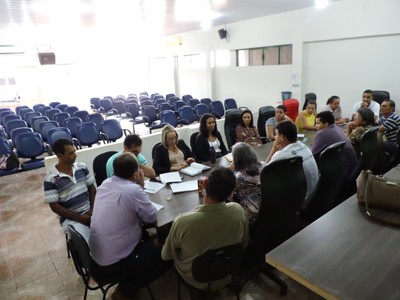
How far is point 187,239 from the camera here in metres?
1.67

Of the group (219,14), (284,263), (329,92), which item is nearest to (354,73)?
(329,92)

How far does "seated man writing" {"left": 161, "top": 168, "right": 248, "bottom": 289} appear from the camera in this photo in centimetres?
165

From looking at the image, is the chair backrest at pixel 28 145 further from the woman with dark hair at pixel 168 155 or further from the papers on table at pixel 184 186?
the papers on table at pixel 184 186

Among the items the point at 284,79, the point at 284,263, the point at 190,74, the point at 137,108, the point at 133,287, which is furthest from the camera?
the point at 190,74

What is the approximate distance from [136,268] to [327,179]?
179cm

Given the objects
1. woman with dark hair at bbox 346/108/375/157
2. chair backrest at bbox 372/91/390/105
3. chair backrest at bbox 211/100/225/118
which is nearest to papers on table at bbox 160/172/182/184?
woman with dark hair at bbox 346/108/375/157

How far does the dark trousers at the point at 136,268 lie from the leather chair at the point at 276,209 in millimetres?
753

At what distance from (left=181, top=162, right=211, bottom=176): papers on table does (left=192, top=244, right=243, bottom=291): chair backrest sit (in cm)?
126

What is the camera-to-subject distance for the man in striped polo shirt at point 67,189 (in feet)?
7.63

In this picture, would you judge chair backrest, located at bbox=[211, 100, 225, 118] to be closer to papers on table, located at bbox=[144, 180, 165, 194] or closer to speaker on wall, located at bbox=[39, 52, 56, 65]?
papers on table, located at bbox=[144, 180, 165, 194]

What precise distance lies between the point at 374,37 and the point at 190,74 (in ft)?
21.8

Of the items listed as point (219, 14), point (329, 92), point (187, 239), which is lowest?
point (187, 239)

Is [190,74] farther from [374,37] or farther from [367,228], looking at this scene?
[367,228]

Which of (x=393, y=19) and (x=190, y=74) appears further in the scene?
(x=190, y=74)
